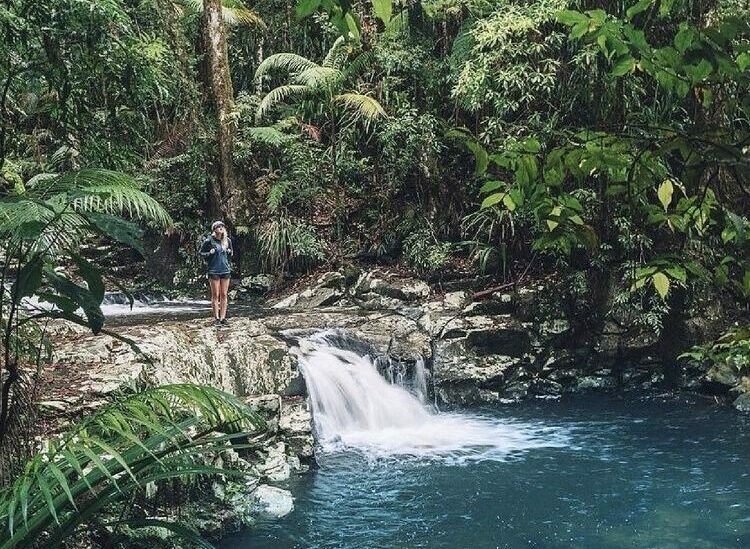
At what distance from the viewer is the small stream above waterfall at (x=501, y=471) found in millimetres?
5598

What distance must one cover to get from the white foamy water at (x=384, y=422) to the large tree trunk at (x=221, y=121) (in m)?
5.09

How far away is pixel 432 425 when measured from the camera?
8.92 m

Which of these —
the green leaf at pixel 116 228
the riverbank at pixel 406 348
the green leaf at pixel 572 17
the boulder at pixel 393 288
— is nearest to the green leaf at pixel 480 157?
the green leaf at pixel 572 17

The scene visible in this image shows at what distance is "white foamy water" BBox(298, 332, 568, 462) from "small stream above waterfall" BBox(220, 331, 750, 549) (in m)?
0.02

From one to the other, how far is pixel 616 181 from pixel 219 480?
4.68m

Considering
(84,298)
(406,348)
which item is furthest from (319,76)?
(84,298)

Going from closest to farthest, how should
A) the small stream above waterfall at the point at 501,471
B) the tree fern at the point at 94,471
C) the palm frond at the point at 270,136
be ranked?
the tree fern at the point at 94,471
the small stream above waterfall at the point at 501,471
the palm frond at the point at 270,136

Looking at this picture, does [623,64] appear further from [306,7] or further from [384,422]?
[384,422]

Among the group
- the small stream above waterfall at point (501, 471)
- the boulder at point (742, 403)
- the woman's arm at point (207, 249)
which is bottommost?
the small stream above waterfall at point (501, 471)

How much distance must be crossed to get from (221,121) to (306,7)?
12743mm

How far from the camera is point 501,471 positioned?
7.06m

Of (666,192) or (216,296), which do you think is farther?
(216,296)

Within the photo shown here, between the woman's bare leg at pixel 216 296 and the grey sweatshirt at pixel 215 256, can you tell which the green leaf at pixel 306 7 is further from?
the grey sweatshirt at pixel 215 256

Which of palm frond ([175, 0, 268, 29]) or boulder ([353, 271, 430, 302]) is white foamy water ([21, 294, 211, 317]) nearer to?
boulder ([353, 271, 430, 302])
